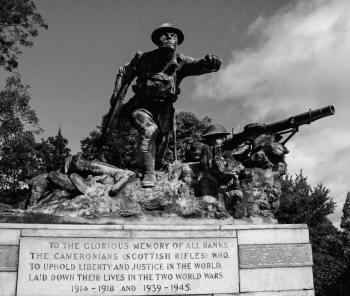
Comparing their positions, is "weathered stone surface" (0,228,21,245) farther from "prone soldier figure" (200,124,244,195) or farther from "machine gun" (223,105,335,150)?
"machine gun" (223,105,335,150)

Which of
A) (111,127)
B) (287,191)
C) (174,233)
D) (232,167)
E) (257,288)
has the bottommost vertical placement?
(257,288)

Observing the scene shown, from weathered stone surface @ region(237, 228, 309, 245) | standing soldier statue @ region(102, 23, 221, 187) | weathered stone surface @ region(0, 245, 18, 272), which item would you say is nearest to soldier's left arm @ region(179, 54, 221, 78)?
standing soldier statue @ region(102, 23, 221, 187)

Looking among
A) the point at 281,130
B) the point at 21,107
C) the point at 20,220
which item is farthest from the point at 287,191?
the point at 20,220

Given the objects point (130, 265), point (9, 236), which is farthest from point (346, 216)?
point (9, 236)

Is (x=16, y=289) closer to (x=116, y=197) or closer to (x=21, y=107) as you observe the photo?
(x=116, y=197)

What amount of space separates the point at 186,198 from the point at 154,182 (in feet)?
2.17

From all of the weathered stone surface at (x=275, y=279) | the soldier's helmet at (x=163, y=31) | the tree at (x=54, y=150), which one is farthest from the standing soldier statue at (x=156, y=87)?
the tree at (x=54, y=150)

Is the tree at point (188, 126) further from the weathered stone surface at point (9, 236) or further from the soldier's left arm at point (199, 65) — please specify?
the weathered stone surface at point (9, 236)

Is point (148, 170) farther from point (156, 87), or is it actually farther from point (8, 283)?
point (8, 283)

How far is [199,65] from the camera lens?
361 inches

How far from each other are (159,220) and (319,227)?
30600 mm

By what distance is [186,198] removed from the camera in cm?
825

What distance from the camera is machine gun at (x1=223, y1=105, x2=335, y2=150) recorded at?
33.4 feet

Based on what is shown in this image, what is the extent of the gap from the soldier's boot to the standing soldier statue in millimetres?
93
